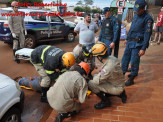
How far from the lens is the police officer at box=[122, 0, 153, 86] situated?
3256 millimetres

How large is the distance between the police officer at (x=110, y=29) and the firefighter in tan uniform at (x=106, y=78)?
1.40 meters

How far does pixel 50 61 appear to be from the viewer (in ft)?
9.39

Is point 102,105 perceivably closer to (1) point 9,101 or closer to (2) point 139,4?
(1) point 9,101

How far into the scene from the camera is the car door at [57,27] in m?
8.23

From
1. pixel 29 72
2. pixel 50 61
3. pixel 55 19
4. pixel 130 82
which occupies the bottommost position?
pixel 29 72

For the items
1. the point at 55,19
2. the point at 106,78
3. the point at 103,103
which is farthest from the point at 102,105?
the point at 55,19

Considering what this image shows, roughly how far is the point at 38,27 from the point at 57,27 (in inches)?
50.2

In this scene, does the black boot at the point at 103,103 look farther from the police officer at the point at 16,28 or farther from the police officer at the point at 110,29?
the police officer at the point at 16,28

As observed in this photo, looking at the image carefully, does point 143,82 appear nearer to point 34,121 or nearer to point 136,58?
point 136,58

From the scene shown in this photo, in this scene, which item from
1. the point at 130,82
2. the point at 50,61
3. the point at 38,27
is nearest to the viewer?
the point at 50,61

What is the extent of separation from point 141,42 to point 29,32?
555 centimetres

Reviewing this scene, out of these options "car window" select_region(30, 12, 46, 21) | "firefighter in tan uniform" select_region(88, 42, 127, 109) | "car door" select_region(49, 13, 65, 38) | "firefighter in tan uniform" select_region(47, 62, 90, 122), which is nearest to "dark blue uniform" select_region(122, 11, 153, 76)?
"firefighter in tan uniform" select_region(88, 42, 127, 109)

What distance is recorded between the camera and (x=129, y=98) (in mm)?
3258

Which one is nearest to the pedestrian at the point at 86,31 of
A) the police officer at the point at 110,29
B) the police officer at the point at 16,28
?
the police officer at the point at 110,29
